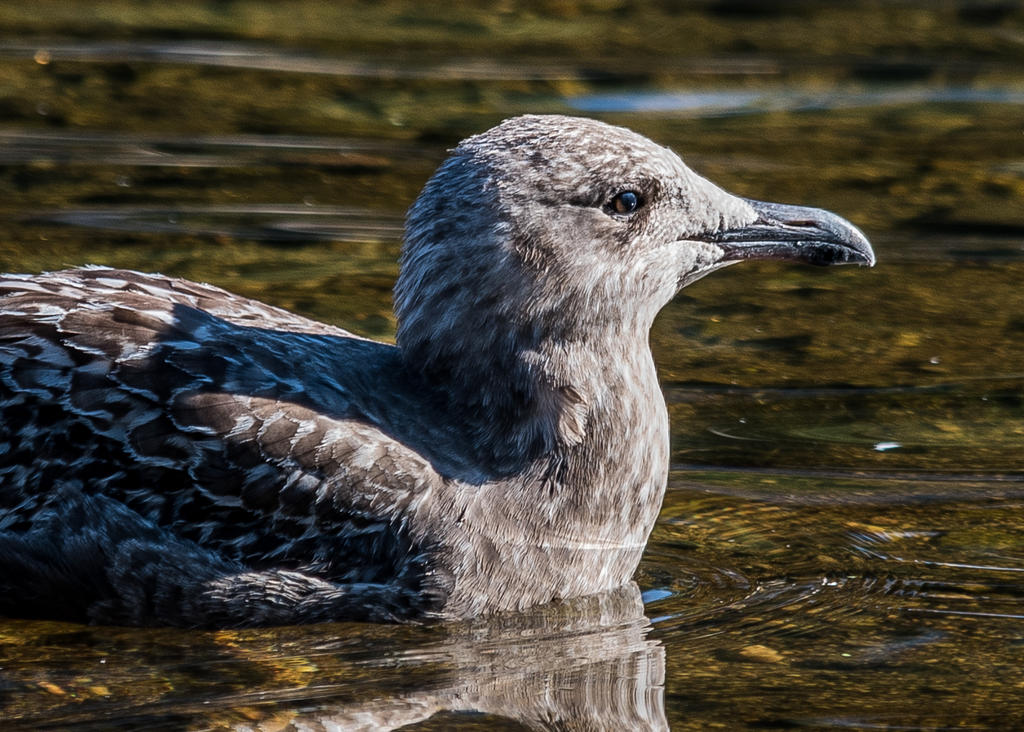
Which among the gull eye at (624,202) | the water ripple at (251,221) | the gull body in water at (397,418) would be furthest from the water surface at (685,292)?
the gull eye at (624,202)

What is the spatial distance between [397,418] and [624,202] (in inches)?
43.3

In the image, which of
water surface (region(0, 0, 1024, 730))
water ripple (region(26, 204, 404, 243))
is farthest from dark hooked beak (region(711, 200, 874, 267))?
water ripple (region(26, 204, 404, 243))

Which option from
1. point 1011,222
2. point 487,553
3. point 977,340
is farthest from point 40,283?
point 1011,222

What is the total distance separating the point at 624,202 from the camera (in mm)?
6621

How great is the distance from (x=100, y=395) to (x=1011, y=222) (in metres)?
6.37

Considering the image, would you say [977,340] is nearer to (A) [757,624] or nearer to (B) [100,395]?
(A) [757,624]

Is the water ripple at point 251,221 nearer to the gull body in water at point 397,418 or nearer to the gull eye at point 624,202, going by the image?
the gull body in water at point 397,418

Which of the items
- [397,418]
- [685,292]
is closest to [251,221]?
[685,292]

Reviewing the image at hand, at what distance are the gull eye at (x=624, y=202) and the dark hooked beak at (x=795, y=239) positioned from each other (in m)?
0.43

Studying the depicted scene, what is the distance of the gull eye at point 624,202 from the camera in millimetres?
6605

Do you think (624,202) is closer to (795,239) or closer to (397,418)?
(795,239)

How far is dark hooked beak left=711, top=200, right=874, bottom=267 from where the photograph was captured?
272 inches

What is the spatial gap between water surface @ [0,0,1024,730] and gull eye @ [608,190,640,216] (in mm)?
1274

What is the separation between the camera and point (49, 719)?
5516mm
